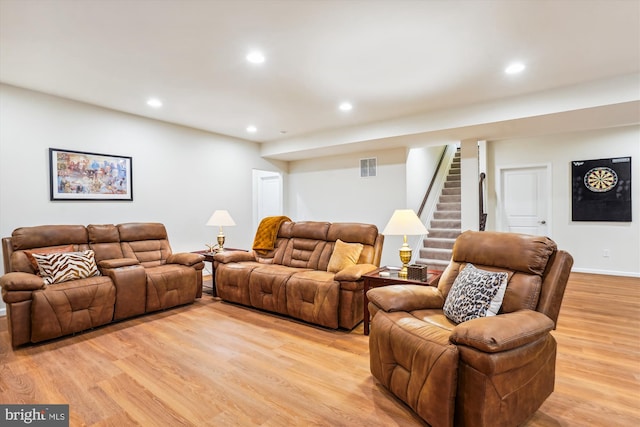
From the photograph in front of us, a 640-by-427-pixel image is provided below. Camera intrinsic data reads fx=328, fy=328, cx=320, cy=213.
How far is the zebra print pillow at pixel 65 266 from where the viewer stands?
10.2ft

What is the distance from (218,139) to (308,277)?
3.46 m

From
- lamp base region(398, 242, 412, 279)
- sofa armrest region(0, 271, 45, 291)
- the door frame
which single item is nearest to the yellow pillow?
lamp base region(398, 242, 412, 279)

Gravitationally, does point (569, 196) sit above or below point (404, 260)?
above

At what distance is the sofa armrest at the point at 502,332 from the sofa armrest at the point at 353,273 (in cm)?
144

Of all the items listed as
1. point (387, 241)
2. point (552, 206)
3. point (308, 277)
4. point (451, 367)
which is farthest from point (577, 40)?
point (552, 206)

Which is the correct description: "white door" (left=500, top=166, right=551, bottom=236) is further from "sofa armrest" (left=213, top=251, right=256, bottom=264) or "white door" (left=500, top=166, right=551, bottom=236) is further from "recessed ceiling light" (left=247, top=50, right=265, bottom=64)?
"recessed ceiling light" (left=247, top=50, right=265, bottom=64)

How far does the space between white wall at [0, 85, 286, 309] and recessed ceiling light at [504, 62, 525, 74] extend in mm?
4386

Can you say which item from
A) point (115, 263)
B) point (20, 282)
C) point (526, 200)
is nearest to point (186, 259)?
point (115, 263)

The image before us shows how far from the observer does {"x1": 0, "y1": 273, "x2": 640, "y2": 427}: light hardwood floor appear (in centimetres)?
188

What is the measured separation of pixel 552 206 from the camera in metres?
5.84

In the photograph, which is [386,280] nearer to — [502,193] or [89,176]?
[89,176]

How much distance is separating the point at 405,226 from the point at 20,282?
3326 millimetres

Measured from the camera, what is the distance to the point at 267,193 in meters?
7.44

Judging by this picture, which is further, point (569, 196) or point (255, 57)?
point (569, 196)
